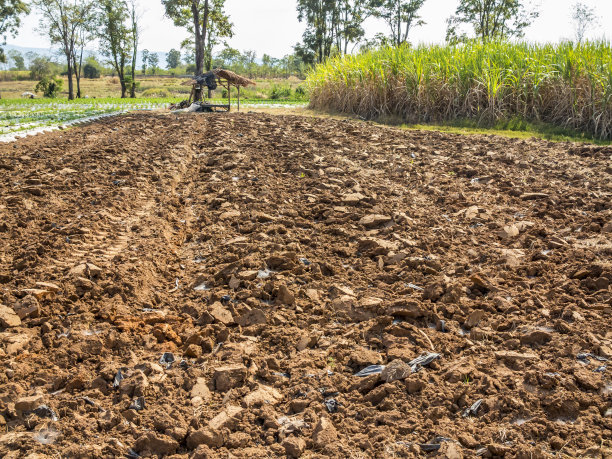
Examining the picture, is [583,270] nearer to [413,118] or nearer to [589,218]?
[589,218]

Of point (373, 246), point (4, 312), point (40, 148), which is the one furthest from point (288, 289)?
point (40, 148)

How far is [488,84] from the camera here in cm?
1045

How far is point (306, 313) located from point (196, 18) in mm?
19776

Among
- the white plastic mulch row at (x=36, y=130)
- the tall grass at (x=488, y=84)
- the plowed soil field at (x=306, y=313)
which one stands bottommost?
the plowed soil field at (x=306, y=313)

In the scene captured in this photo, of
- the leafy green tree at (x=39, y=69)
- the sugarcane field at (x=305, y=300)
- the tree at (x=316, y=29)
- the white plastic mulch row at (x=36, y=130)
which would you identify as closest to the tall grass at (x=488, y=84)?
the sugarcane field at (x=305, y=300)

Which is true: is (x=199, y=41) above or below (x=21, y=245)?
above

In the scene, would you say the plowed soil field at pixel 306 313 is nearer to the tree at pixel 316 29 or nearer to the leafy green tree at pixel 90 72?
the tree at pixel 316 29

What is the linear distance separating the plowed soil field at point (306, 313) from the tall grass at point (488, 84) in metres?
4.19

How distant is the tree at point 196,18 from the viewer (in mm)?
19719

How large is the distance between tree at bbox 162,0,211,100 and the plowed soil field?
1137 cm

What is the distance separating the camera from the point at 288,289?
130 inches

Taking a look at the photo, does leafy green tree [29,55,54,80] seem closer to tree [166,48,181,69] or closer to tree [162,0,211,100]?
tree [162,0,211,100]

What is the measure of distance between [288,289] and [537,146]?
605cm

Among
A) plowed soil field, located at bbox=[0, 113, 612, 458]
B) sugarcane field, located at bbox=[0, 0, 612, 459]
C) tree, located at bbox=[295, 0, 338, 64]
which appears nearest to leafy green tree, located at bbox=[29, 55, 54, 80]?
tree, located at bbox=[295, 0, 338, 64]
